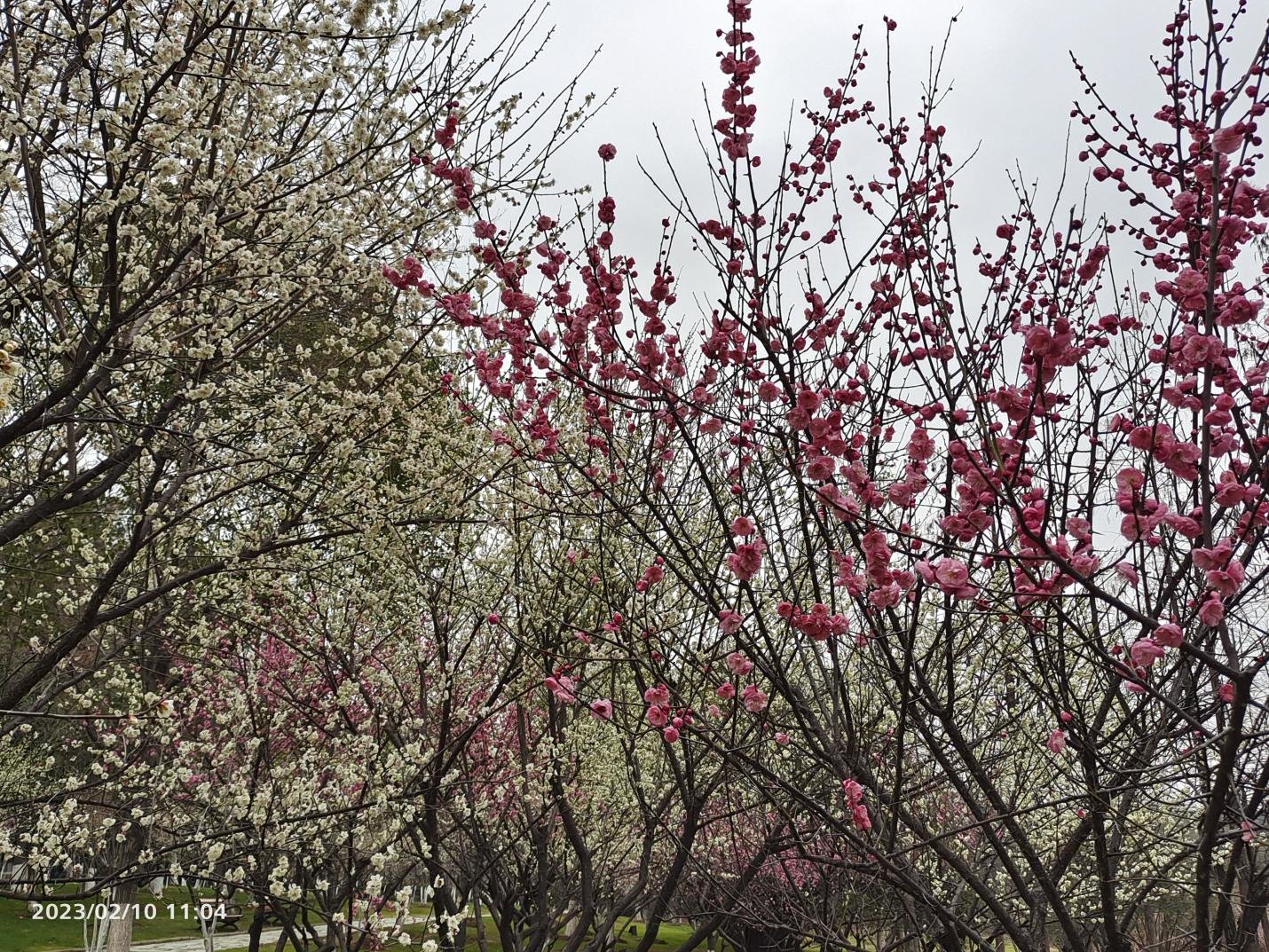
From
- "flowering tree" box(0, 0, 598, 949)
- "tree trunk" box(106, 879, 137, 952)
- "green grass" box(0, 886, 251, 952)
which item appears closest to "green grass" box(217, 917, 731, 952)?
"green grass" box(0, 886, 251, 952)

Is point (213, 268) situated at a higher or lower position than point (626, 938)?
higher

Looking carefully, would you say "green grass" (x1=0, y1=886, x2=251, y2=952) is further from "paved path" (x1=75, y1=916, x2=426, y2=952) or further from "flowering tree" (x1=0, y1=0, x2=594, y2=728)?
"flowering tree" (x1=0, y1=0, x2=594, y2=728)

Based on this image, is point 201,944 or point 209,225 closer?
point 209,225

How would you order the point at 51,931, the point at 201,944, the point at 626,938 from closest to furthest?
1. the point at 51,931
2. the point at 201,944
3. the point at 626,938

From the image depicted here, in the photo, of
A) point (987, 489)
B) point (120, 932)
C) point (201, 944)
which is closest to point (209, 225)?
point (987, 489)

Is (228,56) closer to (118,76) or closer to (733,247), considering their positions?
(118,76)

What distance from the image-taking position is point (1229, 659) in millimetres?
2275

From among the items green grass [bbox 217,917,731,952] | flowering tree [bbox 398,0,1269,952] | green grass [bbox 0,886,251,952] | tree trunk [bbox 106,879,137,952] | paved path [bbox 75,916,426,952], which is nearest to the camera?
flowering tree [bbox 398,0,1269,952]

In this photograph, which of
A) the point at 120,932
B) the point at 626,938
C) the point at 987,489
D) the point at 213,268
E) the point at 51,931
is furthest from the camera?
the point at 626,938

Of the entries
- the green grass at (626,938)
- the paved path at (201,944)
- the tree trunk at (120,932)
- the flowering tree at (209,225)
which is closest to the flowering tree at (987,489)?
the flowering tree at (209,225)

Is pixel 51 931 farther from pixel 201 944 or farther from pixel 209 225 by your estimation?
pixel 209 225

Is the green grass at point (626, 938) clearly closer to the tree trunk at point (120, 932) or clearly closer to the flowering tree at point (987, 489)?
the tree trunk at point (120, 932)

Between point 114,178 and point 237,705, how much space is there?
17.2 feet

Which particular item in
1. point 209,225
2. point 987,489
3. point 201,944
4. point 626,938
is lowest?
point 626,938
